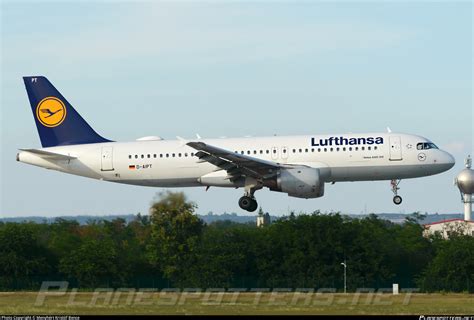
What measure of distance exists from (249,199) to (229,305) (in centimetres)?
1552

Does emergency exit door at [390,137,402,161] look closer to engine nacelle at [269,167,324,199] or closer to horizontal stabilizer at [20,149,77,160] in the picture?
engine nacelle at [269,167,324,199]

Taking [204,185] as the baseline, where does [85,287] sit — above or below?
below

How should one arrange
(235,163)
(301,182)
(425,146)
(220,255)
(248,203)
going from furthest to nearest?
(220,255)
(248,203)
(425,146)
(235,163)
(301,182)

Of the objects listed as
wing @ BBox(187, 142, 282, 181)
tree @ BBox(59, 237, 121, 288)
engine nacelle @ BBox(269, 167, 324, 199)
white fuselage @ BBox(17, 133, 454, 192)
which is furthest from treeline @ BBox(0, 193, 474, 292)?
engine nacelle @ BBox(269, 167, 324, 199)

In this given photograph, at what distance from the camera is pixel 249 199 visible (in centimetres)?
6153

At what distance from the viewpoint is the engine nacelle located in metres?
58.6

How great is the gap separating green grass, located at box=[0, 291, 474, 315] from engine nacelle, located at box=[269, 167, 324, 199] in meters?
6.71

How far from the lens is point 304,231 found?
3066 inches

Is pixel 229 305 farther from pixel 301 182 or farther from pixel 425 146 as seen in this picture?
pixel 425 146

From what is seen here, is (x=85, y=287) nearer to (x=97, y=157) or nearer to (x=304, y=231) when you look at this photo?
(x=97, y=157)

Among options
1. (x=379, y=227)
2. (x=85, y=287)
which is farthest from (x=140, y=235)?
(x=379, y=227)

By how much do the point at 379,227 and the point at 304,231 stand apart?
41.6 ft

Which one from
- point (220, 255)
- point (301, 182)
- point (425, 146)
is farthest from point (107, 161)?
point (425, 146)

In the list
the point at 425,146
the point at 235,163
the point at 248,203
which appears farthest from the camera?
the point at 248,203
